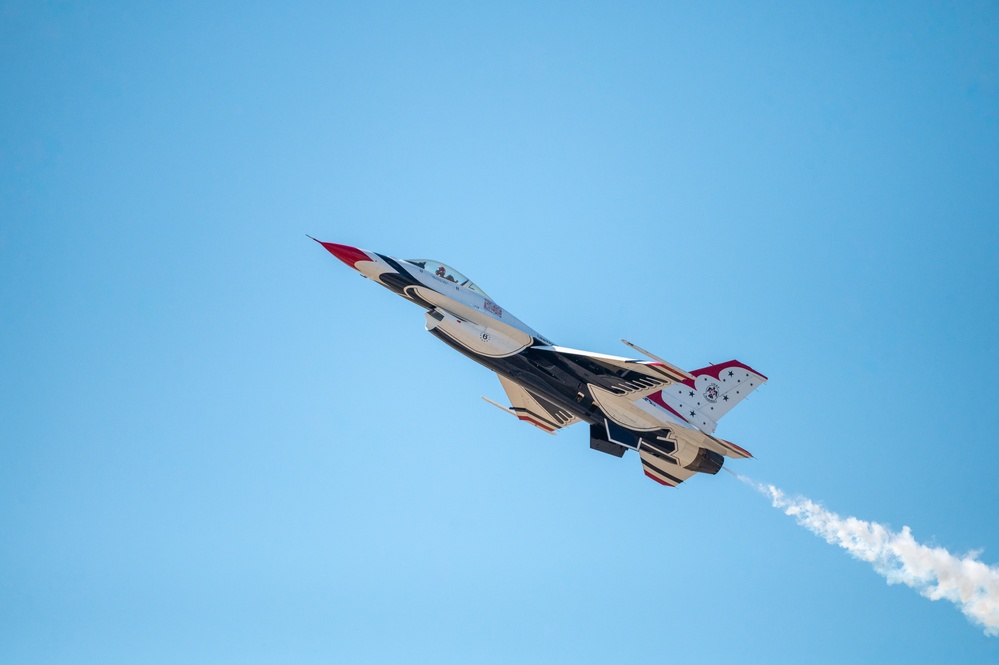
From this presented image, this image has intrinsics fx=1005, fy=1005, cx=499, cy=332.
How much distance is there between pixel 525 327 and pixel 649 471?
6584mm

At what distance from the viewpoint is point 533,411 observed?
109ft

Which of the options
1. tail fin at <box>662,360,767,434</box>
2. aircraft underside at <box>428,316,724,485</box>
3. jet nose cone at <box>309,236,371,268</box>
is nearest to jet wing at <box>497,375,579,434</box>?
aircraft underside at <box>428,316,724,485</box>

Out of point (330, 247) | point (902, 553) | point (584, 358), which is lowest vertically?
Answer: point (902, 553)

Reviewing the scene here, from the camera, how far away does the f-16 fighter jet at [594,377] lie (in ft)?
93.0

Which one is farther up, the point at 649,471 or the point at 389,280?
the point at 389,280

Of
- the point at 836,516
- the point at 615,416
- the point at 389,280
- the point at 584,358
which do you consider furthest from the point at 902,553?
the point at 389,280

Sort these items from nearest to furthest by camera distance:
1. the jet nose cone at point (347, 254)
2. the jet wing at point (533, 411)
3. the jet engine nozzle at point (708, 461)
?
the jet nose cone at point (347, 254) < the jet engine nozzle at point (708, 461) < the jet wing at point (533, 411)

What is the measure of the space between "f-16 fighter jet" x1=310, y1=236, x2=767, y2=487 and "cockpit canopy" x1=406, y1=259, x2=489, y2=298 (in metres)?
0.03

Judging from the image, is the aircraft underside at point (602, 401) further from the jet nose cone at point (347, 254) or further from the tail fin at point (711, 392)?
the jet nose cone at point (347, 254)

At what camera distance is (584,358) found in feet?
92.9

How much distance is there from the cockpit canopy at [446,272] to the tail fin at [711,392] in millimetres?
6737

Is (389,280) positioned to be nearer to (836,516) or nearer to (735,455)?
(735,455)

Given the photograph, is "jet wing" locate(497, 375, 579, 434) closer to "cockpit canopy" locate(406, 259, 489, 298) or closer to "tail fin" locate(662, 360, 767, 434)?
"tail fin" locate(662, 360, 767, 434)

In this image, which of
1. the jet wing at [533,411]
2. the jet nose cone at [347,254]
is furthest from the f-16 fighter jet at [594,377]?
the jet wing at [533,411]
